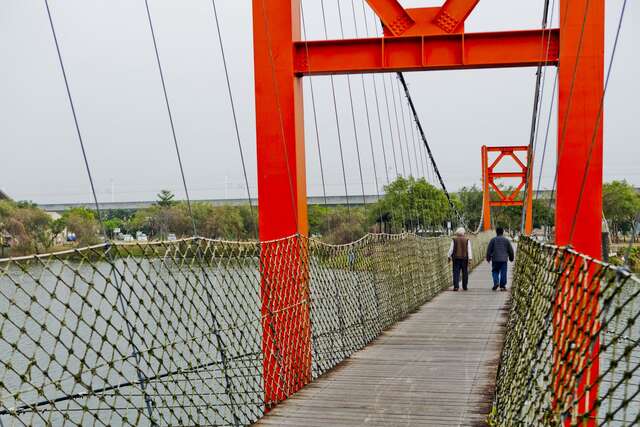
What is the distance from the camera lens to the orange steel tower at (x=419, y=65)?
7.00m

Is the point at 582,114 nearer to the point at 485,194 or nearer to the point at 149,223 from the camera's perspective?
the point at 149,223

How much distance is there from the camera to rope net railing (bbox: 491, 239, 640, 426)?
1.98 m

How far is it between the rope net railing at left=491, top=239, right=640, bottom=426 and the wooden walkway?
460mm

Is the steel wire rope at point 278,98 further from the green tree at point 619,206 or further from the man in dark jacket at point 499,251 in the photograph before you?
the green tree at point 619,206

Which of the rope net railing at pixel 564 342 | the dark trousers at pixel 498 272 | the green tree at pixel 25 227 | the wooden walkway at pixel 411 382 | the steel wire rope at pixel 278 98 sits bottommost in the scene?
the dark trousers at pixel 498 272

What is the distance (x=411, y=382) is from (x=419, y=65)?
3.11 meters

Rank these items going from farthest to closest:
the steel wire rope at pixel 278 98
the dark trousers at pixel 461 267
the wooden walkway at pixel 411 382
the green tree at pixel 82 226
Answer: the green tree at pixel 82 226 < the dark trousers at pixel 461 267 < the steel wire rope at pixel 278 98 < the wooden walkway at pixel 411 382

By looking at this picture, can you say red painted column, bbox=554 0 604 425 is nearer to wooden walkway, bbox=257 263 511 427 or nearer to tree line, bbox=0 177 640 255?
tree line, bbox=0 177 640 255

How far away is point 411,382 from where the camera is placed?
5438mm

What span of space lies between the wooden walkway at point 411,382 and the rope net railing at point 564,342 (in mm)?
460

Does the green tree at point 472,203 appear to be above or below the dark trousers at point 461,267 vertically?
below

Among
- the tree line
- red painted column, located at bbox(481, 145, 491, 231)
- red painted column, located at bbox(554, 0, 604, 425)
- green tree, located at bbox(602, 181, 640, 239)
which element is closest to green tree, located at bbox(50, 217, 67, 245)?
the tree line

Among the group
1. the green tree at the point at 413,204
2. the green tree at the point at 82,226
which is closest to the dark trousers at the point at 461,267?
the green tree at the point at 82,226

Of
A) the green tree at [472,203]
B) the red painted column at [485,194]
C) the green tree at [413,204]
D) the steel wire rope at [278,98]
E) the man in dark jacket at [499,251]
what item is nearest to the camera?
the steel wire rope at [278,98]
